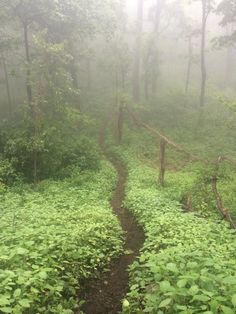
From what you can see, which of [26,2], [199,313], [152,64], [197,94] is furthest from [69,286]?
[197,94]

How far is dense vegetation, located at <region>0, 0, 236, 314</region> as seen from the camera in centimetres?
594

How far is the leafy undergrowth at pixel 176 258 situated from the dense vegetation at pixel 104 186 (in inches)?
1.2

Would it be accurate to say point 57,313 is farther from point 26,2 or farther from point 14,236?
point 26,2

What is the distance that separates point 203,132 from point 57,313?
25.4 meters

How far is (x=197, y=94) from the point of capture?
Answer: 40.7 meters

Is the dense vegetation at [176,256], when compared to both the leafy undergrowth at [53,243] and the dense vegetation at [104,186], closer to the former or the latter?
the dense vegetation at [104,186]

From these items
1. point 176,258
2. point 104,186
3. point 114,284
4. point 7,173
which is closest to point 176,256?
point 176,258


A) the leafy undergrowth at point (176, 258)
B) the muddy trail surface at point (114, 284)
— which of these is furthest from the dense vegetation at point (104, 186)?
the muddy trail surface at point (114, 284)

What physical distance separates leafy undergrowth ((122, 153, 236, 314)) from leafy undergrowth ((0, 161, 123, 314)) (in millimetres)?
1109

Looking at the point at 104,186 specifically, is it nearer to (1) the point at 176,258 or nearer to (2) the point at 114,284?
(2) the point at 114,284

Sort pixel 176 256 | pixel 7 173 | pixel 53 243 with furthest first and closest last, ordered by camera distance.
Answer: pixel 7 173
pixel 53 243
pixel 176 256

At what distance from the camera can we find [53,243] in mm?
8039

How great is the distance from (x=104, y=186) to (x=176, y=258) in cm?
1044

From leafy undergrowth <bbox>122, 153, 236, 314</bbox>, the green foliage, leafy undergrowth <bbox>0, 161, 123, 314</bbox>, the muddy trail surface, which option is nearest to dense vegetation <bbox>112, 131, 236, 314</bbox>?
leafy undergrowth <bbox>122, 153, 236, 314</bbox>
